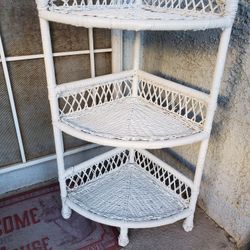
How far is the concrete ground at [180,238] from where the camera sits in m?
1.18

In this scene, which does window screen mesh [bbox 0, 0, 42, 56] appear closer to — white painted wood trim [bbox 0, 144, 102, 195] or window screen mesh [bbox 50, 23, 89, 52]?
window screen mesh [bbox 50, 23, 89, 52]

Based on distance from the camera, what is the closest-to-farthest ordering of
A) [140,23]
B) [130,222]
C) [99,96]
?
[140,23], [130,222], [99,96]

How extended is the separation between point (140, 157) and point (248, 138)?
2.08 ft

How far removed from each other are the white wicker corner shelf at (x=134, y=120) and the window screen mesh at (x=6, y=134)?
29 centimetres

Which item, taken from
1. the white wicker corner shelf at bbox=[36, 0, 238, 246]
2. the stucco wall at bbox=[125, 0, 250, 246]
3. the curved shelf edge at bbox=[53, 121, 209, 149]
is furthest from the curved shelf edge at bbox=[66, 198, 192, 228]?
the curved shelf edge at bbox=[53, 121, 209, 149]

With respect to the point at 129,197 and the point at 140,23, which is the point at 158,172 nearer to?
the point at 129,197

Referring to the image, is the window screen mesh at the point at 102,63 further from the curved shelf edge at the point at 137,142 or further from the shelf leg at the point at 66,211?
the shelf leg at the point at 66,211

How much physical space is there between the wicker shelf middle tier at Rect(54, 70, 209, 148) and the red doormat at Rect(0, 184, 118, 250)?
0.51 meters

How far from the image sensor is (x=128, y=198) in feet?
4.04

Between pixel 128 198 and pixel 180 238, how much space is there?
0.97ft

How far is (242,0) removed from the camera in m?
0.95

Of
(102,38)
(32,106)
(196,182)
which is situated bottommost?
(196,182)

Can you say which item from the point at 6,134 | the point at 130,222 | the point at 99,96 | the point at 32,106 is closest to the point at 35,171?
the point at 6,134

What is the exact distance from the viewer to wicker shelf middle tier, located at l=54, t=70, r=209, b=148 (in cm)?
96
